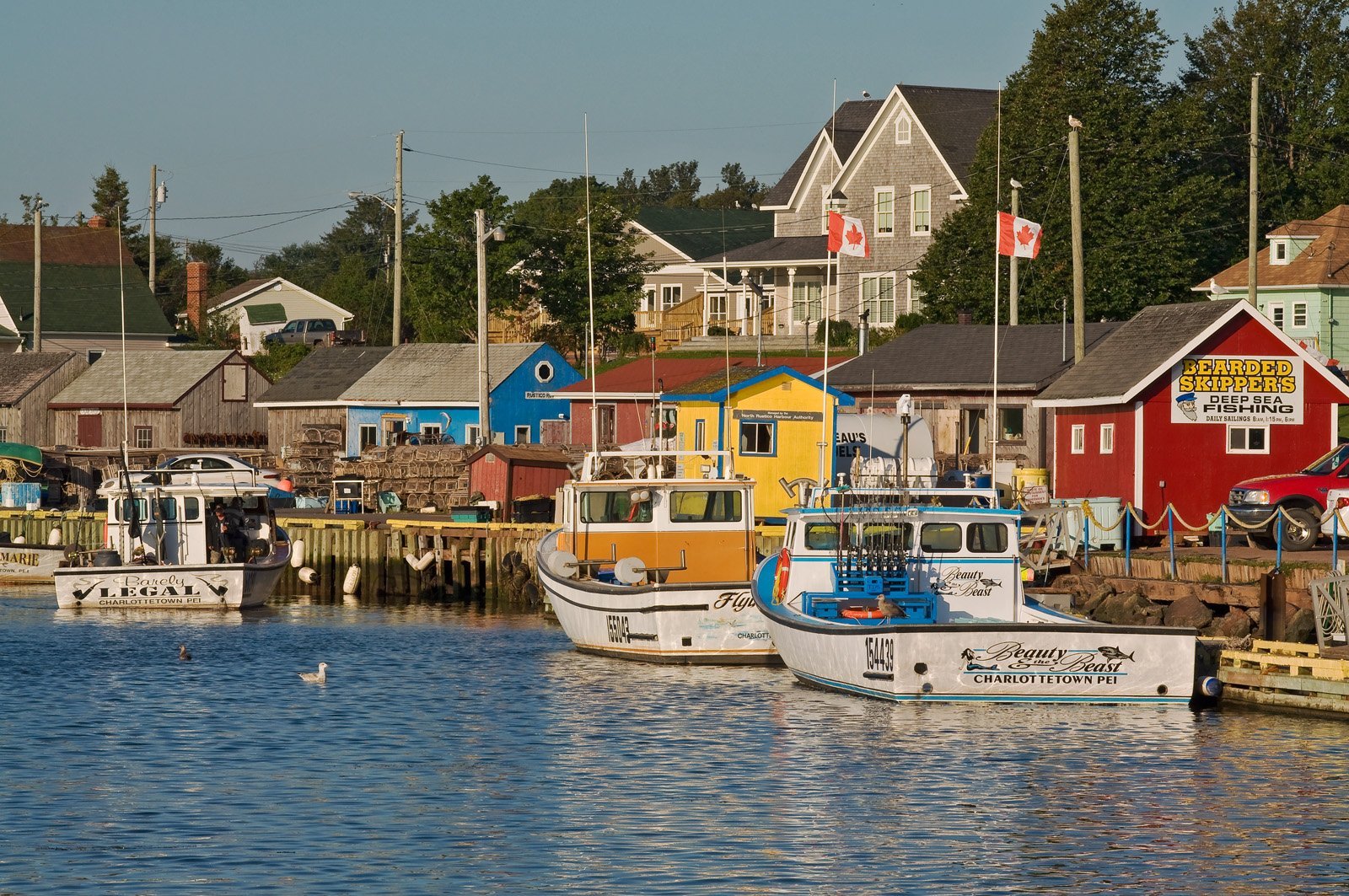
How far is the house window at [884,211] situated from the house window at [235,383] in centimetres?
2771

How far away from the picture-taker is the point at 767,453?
4794 cm

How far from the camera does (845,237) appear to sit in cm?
4350

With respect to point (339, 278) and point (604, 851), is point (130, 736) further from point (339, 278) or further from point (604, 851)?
point (339, 278)

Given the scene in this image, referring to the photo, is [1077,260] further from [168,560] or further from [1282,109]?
[1282,109]

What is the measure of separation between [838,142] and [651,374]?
96.5 feet

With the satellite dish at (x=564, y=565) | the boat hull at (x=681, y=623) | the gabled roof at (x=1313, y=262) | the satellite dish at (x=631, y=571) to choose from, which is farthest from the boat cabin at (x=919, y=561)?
the gabled roof at (x=1313, y=262)

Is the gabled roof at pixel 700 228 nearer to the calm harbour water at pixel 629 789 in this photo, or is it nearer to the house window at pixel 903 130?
the house window at pixel 903 130

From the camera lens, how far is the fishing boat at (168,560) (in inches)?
1758

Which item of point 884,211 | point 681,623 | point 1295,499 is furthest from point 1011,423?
point 884,211

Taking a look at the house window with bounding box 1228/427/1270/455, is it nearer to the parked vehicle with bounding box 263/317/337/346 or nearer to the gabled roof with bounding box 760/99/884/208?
the gabled roof with bounding box 760/99/884/208

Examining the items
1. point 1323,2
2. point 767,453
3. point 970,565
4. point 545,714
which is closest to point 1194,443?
point 767,453

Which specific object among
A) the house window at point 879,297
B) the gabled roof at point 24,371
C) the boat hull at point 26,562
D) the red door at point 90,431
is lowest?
the boat hull at point 26,562

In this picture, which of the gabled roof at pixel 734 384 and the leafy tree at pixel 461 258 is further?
the leafy tree at pixel 461 258

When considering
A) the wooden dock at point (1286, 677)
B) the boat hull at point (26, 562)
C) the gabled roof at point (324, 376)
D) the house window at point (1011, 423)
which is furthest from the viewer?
the gabled roof at point (324, 376)
